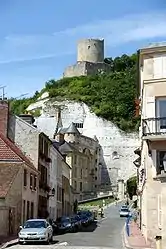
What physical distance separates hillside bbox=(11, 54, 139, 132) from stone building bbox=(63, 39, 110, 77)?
2960 mm

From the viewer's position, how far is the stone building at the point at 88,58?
497 ft

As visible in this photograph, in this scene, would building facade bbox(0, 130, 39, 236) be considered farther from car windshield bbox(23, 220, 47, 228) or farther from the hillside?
the hillside

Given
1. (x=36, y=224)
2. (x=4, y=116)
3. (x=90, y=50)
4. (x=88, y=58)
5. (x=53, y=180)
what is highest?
(x=90, y=50)

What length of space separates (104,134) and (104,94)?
13.4m

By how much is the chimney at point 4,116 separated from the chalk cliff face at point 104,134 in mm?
81270

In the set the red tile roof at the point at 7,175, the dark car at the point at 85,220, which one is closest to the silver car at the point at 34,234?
the red tile roof at the point at 7,175

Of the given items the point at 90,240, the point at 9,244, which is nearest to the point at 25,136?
the point at 90,240

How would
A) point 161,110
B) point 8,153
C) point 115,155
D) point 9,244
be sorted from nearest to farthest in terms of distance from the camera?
point 9,244 < point 161,110 < point 8,153 < point 115,155

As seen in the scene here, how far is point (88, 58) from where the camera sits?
152 metres

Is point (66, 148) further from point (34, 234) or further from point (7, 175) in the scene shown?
point (34, 234)

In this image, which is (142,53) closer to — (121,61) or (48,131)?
(48,131)

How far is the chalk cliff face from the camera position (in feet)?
429

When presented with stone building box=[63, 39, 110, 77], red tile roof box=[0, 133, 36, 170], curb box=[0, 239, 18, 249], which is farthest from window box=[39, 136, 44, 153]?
stone building box=[63, 39, 110, 77]

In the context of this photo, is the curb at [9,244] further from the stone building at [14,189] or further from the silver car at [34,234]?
the stone building at [14,189]
